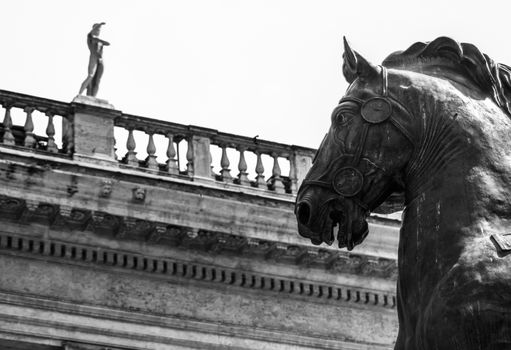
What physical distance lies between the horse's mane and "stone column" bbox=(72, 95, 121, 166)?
46.5 ft

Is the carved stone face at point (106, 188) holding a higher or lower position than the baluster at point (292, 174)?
lower

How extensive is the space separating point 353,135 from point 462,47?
1.54 ft

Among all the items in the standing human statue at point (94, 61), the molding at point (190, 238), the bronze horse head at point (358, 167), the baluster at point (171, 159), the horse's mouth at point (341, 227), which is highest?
the standing human statue at point (94, 61)

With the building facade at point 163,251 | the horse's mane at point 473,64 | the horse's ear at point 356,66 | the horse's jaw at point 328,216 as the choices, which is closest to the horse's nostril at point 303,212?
the horse's jaw at point 328,216

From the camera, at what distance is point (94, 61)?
858 inches

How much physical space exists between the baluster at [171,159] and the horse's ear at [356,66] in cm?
1464

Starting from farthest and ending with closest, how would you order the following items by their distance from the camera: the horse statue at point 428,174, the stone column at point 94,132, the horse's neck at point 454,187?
the stone column at point 94,132 < the horse's neck at point 454,187 < the horse statue at point 428,174

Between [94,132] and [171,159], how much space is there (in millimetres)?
1031

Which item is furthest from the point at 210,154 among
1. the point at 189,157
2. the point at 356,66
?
the point at 356,66

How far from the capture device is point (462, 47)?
620cm

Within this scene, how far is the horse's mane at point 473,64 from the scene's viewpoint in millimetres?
6152

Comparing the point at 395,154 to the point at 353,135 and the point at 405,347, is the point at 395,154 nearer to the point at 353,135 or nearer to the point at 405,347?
the point at 353,135

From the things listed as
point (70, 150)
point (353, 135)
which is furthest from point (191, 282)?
point (353, 135)

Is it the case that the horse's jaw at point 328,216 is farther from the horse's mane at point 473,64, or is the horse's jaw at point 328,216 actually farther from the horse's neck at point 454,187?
the horse's mane at point 473,64
